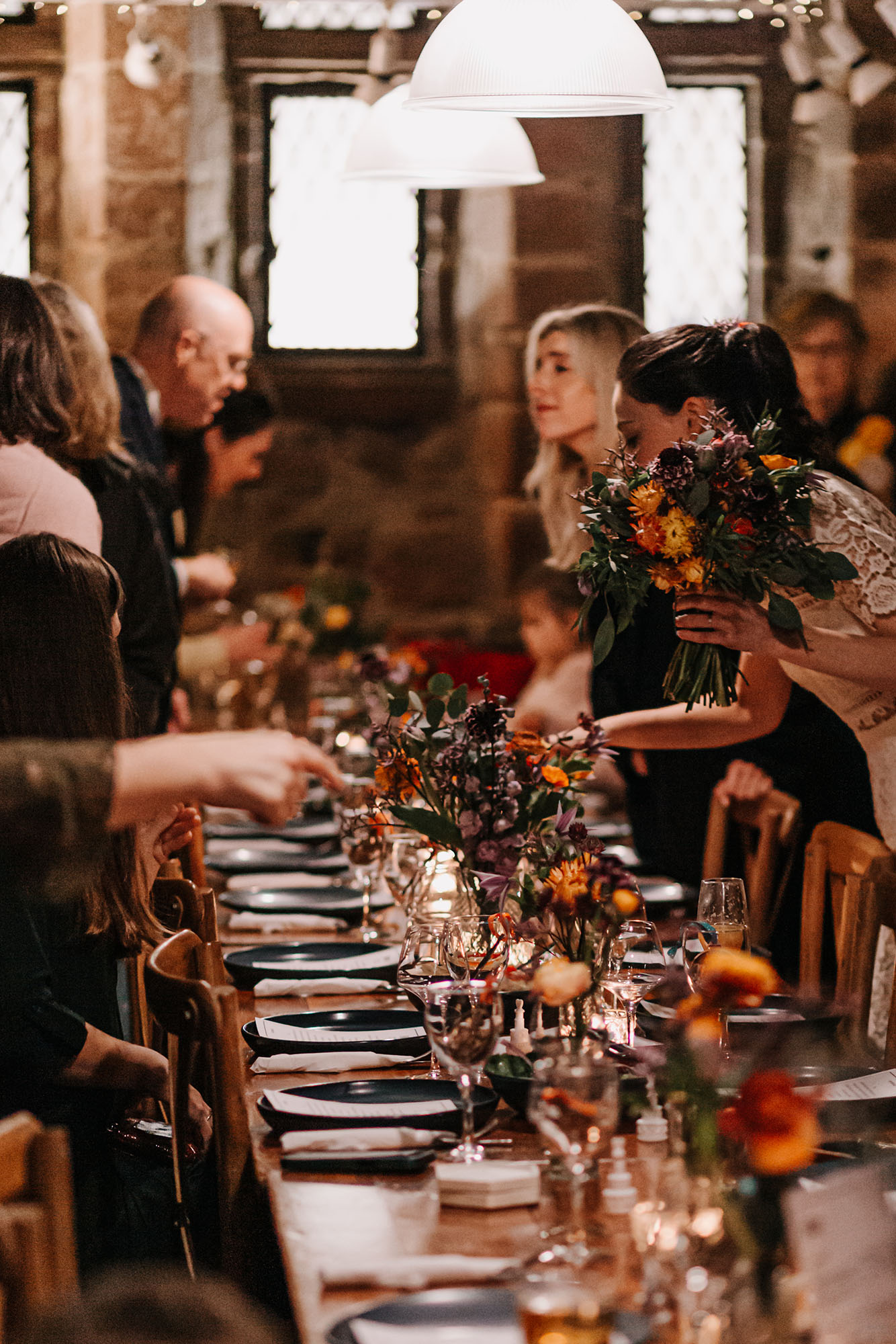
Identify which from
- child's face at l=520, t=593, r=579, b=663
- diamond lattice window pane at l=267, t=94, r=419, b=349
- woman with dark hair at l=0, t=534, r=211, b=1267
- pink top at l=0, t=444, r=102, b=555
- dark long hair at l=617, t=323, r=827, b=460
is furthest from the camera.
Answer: diamond lattice window pane at l=267, t=94, r=419, b=349

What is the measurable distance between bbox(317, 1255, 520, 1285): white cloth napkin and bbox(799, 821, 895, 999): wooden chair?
113 centimetres

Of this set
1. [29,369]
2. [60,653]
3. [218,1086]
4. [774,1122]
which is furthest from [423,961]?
[29,369]

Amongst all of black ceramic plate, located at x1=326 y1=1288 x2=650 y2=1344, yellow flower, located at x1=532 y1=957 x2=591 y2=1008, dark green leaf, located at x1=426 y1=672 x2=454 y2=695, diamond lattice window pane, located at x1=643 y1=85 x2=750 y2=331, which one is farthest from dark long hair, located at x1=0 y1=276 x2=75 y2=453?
diamond lattice window pane, located at x1=643 y1=85 x2=750 y2=331

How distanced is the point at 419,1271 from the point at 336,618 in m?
4.29

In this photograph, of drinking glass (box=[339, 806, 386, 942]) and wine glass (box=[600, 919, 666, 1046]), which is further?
drinking glass (box=[339, 806, 386, 942])

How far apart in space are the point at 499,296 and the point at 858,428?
4.64ft

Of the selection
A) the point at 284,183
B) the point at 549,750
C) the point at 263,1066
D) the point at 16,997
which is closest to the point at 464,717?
the point at 549,750

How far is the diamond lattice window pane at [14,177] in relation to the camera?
6.12 metres

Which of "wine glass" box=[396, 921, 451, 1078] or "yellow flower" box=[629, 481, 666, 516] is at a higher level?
"yellow flower" box=[629, 481, 666, 516]

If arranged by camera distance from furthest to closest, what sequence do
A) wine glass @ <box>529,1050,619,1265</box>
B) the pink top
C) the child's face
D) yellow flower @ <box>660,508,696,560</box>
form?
the child's face < the pink top < yellow flower @ <box>660,508,696,560</box> < wine glass @ <box>529,1050,619,1265</box>

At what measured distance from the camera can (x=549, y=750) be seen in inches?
83.0

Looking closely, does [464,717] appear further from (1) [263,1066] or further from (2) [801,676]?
(2) [801,676]

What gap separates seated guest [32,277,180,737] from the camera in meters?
3.13

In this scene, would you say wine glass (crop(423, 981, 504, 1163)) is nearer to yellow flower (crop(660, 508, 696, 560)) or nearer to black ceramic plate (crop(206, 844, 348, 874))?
yellow flower (crop(660, 508, 696, 560))
